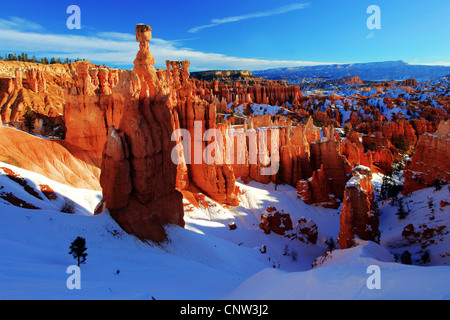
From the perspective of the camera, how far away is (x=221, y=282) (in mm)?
14281

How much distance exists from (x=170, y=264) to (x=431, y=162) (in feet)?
122

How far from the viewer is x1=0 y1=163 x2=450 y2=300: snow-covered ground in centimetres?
882

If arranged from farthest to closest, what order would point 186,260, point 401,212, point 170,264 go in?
point 401,212, point 186,260, point 170,264

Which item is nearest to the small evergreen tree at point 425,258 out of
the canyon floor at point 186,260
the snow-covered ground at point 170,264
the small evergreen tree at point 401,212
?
the canyon floor at point 186,260

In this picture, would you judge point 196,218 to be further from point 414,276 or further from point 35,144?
point 414,276

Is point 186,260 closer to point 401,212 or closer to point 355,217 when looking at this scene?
point 355,217

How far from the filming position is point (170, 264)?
15.2 metres

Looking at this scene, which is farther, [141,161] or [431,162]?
[431,162]

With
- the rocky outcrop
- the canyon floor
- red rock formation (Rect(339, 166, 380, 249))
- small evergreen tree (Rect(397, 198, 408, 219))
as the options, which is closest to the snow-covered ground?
the canyon floor

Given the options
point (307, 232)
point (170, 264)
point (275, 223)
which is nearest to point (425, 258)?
point (307, 232)

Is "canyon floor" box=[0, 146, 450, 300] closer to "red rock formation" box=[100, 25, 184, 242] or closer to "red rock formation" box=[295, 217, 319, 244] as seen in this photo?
"red rock formation" box=[295, 217, 319, 244]

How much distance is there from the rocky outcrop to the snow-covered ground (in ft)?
32.8
